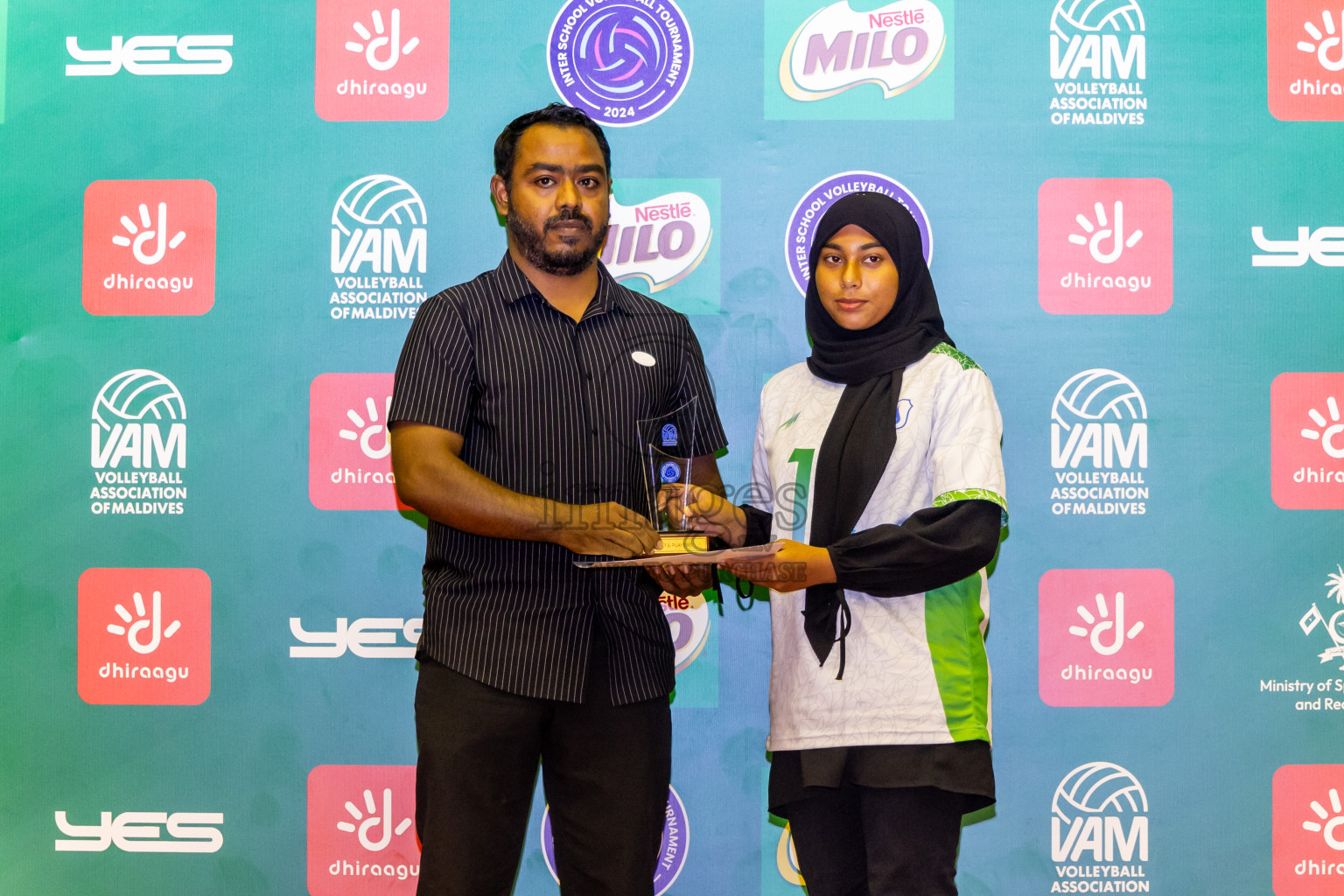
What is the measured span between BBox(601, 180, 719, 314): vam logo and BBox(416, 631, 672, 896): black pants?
119 centimetres

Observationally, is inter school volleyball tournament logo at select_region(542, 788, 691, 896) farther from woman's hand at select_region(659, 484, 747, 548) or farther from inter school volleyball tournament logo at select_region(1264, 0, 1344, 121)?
inter school volleyball tournament logo at select_region(1264, 0, 1344, 121)

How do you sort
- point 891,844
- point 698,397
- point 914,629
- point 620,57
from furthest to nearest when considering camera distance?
point 620,57 < point 698,397 < point 914,629 < point 891,844

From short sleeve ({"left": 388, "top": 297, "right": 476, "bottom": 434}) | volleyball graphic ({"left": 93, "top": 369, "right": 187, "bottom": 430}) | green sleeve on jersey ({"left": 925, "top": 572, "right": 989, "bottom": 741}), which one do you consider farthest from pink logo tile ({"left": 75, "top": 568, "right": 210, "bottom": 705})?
green sleeve on jersey ({"left": 925, "top": 572, "right": 989, "bottom": 741})

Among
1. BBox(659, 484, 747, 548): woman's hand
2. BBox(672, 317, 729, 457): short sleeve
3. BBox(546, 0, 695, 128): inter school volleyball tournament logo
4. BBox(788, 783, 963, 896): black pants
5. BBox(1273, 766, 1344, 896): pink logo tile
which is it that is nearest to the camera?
BBox(788, 783, 963, 896): black pants

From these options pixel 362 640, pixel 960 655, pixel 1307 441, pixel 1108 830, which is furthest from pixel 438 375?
pixel 1307 441

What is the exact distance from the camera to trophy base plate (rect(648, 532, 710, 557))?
211 cm

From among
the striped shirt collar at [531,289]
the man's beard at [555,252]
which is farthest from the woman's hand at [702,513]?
the man's beard at [555,252]

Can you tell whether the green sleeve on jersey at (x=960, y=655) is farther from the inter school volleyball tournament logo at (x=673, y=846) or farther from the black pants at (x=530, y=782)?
the inter school volleyball tournament logo at (x=673, y=846)

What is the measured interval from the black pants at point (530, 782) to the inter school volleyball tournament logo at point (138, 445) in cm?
134

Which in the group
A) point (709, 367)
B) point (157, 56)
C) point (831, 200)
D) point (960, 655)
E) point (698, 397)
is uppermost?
point (157, 56)

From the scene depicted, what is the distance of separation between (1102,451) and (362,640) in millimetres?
2258

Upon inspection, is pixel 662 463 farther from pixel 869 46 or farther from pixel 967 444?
pixel 869 46

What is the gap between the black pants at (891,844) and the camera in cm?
199

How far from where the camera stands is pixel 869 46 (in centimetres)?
295
